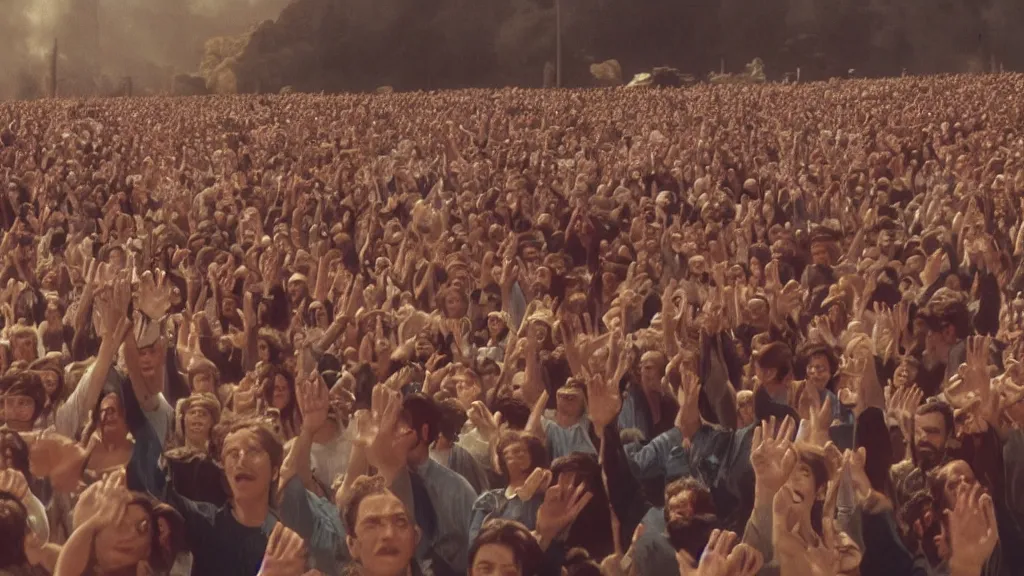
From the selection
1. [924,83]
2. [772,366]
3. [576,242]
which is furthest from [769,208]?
[924,83]

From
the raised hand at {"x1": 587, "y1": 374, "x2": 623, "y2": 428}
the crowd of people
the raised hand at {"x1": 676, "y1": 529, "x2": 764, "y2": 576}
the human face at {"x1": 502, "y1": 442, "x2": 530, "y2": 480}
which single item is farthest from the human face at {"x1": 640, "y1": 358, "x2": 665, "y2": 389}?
the raised hand at {"x1": 676, "y1": 529, "x2": 764, "y2": 576}

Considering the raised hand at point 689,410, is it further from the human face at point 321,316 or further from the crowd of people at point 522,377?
the human face at point 321,316

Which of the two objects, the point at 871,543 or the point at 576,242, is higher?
the point at 576,242

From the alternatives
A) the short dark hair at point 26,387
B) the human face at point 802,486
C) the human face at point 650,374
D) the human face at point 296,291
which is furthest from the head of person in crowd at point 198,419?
the human face at point 296,291

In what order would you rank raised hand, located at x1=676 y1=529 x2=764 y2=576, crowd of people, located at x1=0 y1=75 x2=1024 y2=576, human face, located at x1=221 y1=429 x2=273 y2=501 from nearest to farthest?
raised hand, located at x1=676 y1=529 x2=764 y2=576, crowd of people, located at x1=0 y1=75 x2=1024 y2=576, human face, located at x1=221 y1=429 x2=273 y2=501

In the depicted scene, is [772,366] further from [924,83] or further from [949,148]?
[924,83]

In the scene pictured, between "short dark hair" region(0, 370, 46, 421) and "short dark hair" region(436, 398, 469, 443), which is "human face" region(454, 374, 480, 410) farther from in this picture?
"short dark hair" region(0, 370, 46, 421)
